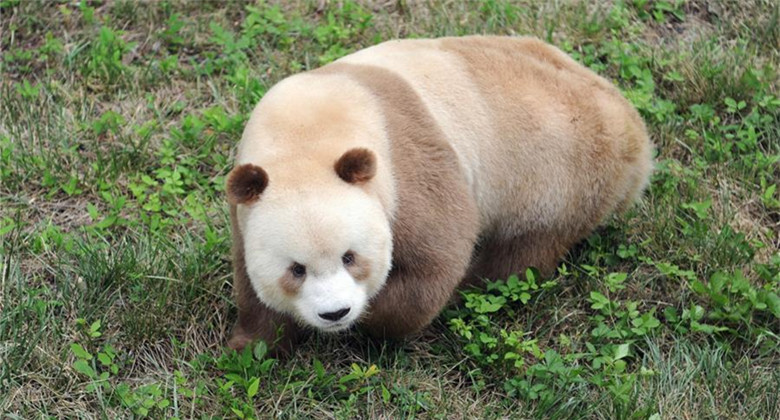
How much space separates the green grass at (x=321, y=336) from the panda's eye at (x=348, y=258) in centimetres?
71

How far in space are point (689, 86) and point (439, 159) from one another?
2.37 m

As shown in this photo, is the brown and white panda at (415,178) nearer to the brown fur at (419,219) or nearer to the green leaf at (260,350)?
the brown fur at (419,219)

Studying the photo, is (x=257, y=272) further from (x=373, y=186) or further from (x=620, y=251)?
(x=620, y=251)

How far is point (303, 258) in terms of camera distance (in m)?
4.16

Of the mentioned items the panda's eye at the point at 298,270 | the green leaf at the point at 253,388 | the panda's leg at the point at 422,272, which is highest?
the panda's eye at the point at 298,270

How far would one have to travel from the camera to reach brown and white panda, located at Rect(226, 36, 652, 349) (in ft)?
13.8

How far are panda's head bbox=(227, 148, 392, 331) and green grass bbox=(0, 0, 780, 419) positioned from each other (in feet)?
1.97

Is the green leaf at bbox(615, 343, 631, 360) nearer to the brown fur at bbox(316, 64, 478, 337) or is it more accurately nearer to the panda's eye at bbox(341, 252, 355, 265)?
the brown fur at bbox(316, 64, 478, 337)

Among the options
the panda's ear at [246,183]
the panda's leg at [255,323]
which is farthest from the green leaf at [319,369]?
the panda's ear at [246,183]

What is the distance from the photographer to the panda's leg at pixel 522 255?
214 inches

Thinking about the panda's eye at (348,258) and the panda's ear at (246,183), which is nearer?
the panda's ear at (246,183)

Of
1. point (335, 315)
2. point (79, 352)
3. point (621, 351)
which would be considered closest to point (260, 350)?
point (335, 315)

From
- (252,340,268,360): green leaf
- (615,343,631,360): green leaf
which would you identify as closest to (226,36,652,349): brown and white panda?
(252,340,268,360): green leaf

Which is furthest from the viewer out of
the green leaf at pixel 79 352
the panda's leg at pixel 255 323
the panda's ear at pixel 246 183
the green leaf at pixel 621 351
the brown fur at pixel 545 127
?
the brown fur at pixel 545 127
